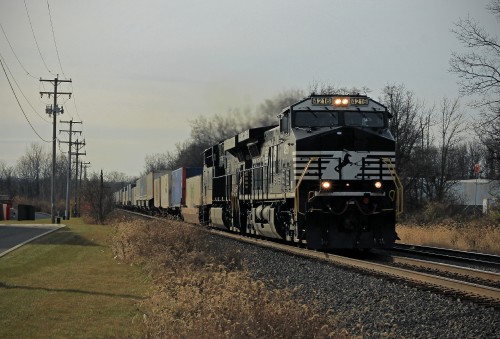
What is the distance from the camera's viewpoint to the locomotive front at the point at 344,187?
1538 cm

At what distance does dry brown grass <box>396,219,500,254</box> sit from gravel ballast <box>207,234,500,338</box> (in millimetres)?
8355

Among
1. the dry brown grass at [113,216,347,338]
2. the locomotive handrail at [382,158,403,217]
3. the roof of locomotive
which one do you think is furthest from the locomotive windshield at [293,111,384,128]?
the dry brown grass at [113,216,347,338]

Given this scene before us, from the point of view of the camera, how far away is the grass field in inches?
300

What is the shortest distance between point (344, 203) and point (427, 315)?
23.8 ft

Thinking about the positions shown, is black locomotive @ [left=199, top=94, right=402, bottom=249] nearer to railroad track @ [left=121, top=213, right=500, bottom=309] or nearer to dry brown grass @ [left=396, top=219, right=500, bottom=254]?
railroad track @ [left=121, top=213, right=500, bottom=309]

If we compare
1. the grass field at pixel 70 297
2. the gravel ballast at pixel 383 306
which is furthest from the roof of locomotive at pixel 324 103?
the grass field at pixel 70 297

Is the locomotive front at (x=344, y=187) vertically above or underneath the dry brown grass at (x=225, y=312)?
above

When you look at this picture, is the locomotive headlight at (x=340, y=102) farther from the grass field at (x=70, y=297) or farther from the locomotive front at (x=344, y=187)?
the grass field at (x=70, y=297)

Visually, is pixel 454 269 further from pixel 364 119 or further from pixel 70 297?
pixel 70 297

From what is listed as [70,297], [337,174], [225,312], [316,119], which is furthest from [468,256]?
[225,312]

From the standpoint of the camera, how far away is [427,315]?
27.0 ft

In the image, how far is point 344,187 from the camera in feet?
50.9

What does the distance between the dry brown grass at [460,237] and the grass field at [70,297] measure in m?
10.8

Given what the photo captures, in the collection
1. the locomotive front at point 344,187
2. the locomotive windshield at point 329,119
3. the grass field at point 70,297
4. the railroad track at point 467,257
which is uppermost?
the locomotive windshield at point 329,119
